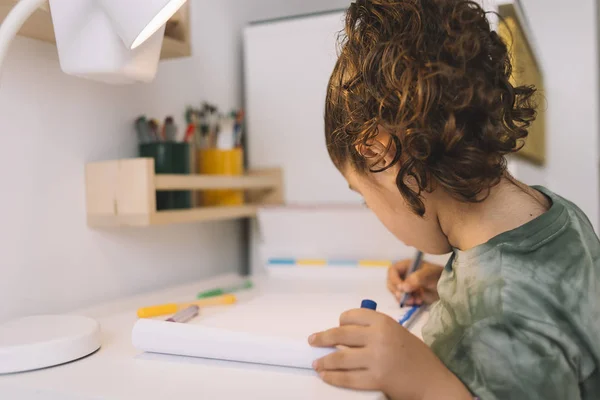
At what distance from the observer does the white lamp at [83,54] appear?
1.74ft

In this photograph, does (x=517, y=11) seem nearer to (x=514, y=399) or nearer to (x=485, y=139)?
(x=485, y=139)

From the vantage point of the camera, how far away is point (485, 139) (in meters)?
0.50

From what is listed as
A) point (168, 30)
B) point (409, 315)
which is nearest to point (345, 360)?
point (409, 315)

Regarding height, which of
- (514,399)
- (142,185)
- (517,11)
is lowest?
(514,399)

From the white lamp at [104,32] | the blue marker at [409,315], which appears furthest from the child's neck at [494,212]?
the white lamp at [104,32]

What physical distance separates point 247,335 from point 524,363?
0.80ft

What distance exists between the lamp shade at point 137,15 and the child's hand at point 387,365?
0.36 metres

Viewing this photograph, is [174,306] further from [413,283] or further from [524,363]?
[524,363]

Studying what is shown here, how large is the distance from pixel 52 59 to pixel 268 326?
473mm

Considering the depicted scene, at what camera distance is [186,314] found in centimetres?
68

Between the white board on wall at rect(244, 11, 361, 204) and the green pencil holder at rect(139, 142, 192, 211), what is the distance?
0.28 meters

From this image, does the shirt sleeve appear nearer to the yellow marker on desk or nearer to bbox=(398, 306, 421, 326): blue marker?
bbox=(398, 306, 421, 326): blue marker

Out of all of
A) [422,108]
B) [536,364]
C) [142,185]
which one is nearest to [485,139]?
[422,108]

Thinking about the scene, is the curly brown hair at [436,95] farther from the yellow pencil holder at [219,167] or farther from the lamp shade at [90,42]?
the yellow pencil holder at [219,167]
